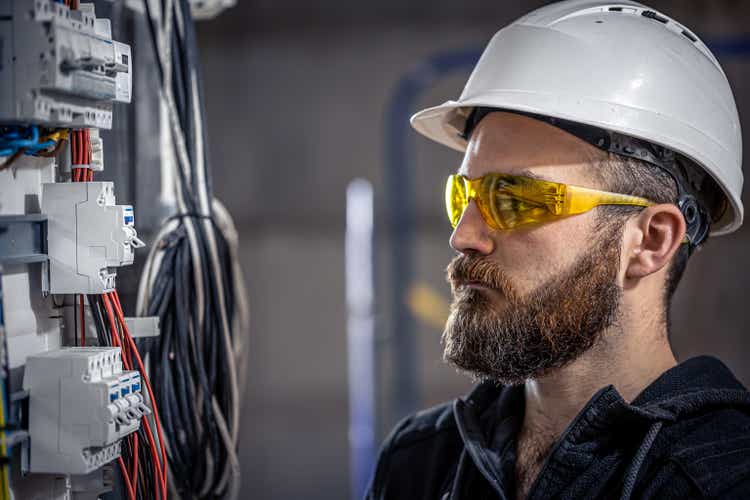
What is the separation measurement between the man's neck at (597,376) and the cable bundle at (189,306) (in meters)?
0.52

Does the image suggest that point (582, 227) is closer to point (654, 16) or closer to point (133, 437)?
point (654, 16)

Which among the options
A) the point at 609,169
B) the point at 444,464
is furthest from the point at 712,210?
the point at 444,464

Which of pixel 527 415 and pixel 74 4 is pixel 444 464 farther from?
pixel 74 4

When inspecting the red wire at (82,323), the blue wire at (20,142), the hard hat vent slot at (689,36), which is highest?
the hard hat vent slot at (689,36)

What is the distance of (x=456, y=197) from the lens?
1.34 m

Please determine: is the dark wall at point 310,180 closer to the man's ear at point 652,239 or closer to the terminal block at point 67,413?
the man's ear at point 652,239

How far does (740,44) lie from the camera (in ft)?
9.27

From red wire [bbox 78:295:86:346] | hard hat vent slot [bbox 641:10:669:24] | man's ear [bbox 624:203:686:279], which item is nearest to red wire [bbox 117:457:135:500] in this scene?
red wire [bbox 78:295:86:346]

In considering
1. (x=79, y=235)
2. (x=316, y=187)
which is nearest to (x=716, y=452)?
Result: (x=79, y=235)

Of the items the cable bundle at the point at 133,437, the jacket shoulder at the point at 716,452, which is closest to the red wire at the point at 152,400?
the cable bundle at the point at 133,437

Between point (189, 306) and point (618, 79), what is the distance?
796 millimetres

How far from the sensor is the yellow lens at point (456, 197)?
1.32 meters

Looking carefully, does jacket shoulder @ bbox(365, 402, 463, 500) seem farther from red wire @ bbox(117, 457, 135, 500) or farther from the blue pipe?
the blue pipe

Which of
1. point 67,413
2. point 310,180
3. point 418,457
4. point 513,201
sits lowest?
point 418,457
